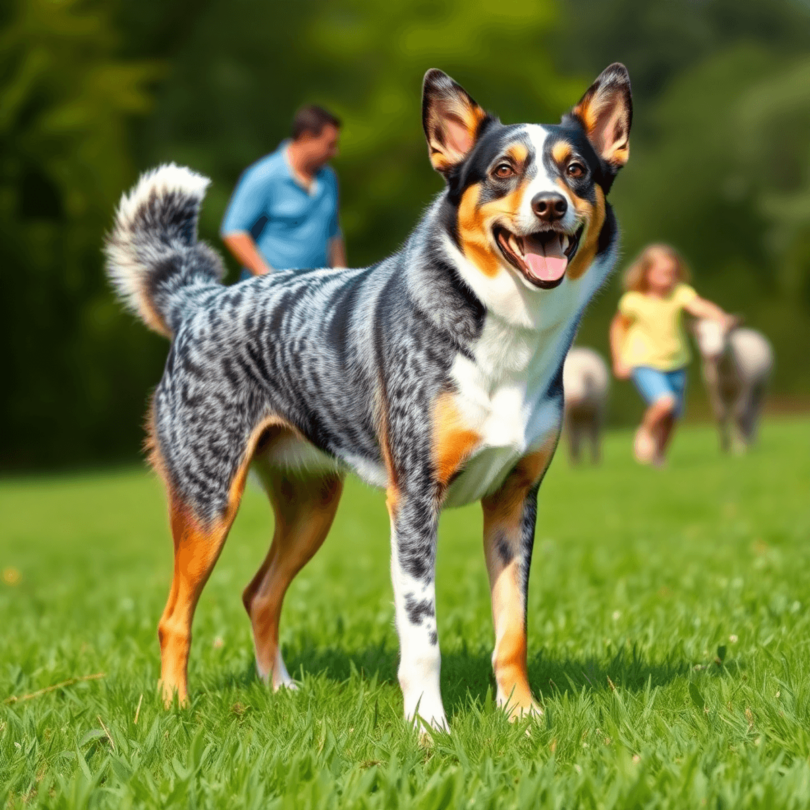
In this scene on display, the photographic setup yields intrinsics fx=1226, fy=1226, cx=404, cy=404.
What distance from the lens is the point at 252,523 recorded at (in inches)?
518

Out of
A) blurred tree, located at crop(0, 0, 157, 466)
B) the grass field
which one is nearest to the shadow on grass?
the grass field

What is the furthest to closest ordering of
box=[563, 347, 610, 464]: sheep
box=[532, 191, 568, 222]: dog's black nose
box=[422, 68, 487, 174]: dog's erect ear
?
box=[563, 347, 610, 464]: sheep
box=[422, 68, 487, 174]: dog's erect ear
box=[532, 191, 568, 222]: dog's black nose

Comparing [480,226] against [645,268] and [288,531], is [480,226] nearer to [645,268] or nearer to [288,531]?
[288,531]

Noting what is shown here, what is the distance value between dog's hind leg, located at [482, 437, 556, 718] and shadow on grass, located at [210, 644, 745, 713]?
0.41 ft

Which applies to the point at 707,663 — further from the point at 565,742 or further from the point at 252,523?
the point at 252,523

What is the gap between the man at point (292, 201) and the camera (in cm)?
709

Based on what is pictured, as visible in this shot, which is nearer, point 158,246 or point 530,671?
point 530,671

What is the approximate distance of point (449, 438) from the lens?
4.00 m

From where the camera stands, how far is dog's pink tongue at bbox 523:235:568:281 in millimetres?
3855

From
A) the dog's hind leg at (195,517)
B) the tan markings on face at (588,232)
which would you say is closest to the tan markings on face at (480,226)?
the tan markings on face at (588,232)

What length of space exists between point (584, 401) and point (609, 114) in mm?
12519

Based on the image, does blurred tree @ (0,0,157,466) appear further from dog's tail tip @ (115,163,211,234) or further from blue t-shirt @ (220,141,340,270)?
dog's tail tip @ (115,163,211,234)

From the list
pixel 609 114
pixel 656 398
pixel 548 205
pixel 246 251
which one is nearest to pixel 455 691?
pixel 548 205

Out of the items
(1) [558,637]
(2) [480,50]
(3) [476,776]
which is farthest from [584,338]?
(3) [476,776]
